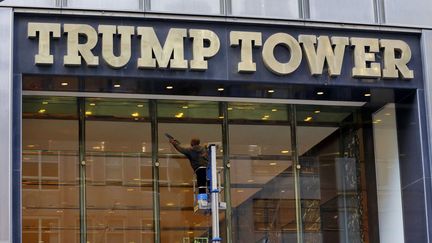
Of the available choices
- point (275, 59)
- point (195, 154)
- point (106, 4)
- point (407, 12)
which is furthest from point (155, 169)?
point (407, 12)

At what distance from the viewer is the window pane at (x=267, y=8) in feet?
69.6

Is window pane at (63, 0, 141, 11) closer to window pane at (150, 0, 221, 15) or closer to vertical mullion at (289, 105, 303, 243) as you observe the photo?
window pane at (150, 0, 221, 15)

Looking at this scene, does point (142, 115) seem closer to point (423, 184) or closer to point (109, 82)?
point (109, 82)

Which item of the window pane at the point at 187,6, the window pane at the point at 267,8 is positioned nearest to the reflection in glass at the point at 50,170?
the window pane at the point at 187,6

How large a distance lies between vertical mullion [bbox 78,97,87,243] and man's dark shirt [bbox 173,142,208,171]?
223 centimetres

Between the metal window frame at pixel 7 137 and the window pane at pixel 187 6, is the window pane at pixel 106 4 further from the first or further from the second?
the metal window frame at pixel 7 137

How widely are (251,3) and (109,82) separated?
3.64 m

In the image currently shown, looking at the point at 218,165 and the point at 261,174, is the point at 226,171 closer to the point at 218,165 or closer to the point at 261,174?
the point at 218,165

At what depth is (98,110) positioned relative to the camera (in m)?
22.6

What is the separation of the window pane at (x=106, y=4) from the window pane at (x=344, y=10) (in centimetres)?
407

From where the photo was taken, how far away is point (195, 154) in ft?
74.4

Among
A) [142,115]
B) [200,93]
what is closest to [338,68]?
[200,93]

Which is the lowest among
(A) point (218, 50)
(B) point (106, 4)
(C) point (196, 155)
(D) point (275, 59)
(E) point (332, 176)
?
(E) point (332, 176)

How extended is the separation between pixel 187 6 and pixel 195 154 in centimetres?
376
